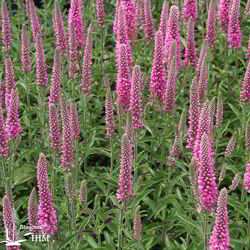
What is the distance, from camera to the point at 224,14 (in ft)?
29.1

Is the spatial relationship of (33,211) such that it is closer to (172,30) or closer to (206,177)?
(206,177)

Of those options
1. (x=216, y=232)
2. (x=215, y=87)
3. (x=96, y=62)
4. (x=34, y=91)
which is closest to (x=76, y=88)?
(x=34, y=91)

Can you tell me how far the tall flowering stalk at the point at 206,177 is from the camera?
189 inches

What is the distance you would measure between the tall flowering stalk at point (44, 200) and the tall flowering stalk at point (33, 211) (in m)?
0.13

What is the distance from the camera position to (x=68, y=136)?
5867 millimetres

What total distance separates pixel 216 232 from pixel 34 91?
4.94m

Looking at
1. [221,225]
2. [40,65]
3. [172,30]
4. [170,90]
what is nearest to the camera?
[221,225]

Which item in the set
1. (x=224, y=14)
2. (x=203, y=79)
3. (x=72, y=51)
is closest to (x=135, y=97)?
(x=203, y=79)

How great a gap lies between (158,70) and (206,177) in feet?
8.06

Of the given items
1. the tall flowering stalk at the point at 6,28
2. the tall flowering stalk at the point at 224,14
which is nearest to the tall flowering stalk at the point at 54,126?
the tall flowering stalk at the point at 6,28

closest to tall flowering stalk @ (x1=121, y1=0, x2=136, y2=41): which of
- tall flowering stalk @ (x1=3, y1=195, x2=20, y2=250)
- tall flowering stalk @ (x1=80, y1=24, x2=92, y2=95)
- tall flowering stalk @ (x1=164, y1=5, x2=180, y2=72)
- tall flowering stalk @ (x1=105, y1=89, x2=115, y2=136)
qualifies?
tall flowering stalk @ (x1=164, y1=5, x2=180, y2=72)

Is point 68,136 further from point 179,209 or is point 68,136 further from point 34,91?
point 34,91

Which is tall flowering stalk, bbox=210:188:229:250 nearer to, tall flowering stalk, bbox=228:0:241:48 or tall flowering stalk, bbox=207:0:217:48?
tall flowering stalk, bbox=228:0:241:48

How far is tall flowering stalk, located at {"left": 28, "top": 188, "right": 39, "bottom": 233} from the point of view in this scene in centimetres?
512
